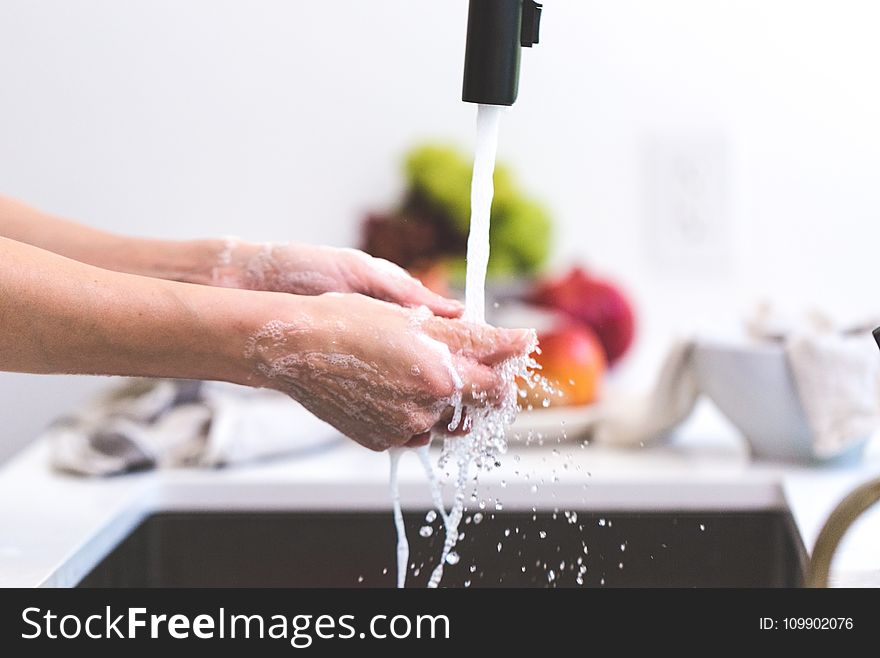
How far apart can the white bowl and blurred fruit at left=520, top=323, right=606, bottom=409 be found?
18 cm

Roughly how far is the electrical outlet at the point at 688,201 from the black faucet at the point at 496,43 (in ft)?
3.03

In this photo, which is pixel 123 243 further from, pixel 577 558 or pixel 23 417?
pixel 23 417

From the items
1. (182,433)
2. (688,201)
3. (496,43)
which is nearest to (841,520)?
(496,43)

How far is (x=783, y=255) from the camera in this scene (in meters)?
1.55

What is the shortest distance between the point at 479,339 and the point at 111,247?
1.20ft

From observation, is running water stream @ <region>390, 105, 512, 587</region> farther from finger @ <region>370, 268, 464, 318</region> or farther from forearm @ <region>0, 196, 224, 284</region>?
forearm @ <region>0, 196, 224, 284</region>

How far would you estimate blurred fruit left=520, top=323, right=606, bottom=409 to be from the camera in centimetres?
124

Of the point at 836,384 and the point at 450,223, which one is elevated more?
the point at 450,223

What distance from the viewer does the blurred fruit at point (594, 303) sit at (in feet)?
4.67

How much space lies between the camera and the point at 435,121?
5.00 feet

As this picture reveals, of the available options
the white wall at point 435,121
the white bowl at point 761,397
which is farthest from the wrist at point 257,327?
the white wall at point 435,121

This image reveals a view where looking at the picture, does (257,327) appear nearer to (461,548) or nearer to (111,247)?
(111,247)

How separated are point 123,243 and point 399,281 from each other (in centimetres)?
24
